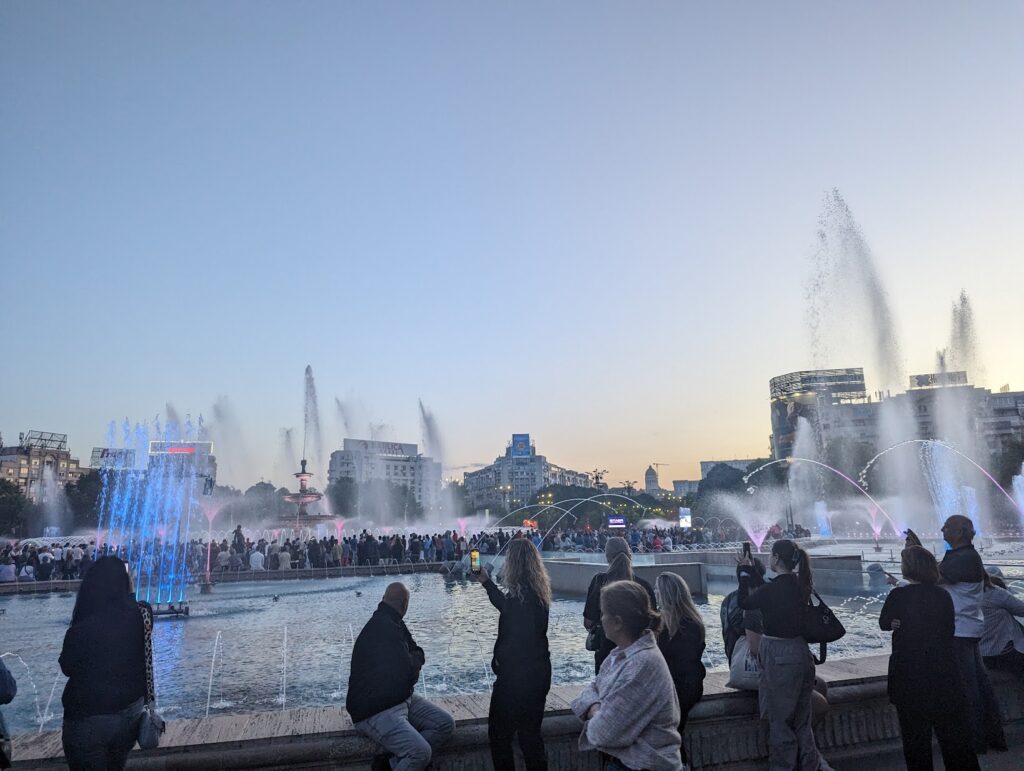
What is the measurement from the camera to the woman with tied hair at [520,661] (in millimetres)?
4480

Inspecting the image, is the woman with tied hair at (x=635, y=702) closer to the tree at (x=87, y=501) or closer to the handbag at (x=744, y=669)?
the handbag at (x=744, y=669)

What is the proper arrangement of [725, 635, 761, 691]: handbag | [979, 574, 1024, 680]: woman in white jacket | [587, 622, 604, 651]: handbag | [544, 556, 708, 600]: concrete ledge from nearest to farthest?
[725, 635, 761, 691]: handbag, [587, 622, 604, 651]: handbag, [979, 574, 1024, 680]: woman in white jacket, [544, 556, 708, 600]: concrete ledge

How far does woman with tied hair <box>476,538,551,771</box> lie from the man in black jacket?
1.27 ft

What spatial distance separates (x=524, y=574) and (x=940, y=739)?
10.1ft

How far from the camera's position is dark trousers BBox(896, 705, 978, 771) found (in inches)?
189

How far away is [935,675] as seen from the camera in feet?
15.8

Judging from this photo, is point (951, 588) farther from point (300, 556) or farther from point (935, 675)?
point (300, 556)

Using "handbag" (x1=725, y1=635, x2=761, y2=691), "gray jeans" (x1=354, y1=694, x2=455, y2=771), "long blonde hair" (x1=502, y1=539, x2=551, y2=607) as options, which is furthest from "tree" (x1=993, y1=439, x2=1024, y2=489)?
"gray jeans" (x1=354, y1=694, x2=455, y2=771)

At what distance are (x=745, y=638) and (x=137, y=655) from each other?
4.19 metres

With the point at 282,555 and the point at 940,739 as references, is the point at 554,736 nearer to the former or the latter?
the point at 940,739

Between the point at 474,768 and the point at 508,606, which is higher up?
the point at 508,606

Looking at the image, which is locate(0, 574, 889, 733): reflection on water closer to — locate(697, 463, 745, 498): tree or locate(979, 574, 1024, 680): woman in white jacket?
locate(979, 574, 1024, 680): woman in white jacket

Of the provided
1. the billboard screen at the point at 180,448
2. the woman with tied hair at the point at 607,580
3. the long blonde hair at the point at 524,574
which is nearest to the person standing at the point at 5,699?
the long blonde hair at the point at 524,574

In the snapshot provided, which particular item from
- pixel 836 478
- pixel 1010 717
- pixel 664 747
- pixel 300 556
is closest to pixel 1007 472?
pixel 836 478
